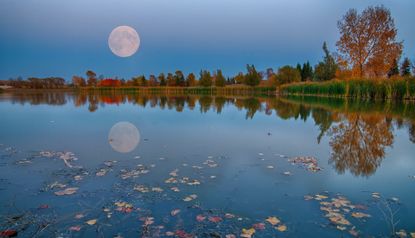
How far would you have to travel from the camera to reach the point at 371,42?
2936 cm

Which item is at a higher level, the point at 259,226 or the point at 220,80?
the point at 220,80

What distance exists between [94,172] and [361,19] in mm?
32658

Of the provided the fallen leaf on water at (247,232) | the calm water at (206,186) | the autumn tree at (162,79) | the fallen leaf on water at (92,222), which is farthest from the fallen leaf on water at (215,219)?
the autumn tree at (162,79)

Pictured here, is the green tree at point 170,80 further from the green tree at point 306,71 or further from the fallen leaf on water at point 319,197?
the fallen leaf on water at point 319,197

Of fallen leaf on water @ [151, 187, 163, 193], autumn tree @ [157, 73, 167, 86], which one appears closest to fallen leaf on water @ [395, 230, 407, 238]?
fallen leaf on water @ [151, 187, 163, 193]

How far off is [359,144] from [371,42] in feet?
90.3

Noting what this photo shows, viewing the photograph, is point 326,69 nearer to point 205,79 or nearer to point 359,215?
point 205,79

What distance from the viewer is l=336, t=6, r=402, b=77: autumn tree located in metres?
28.7

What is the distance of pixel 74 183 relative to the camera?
4152mm

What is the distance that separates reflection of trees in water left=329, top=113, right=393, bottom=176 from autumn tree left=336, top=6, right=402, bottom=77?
22425mm

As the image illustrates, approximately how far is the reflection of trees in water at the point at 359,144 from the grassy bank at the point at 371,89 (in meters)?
15.0

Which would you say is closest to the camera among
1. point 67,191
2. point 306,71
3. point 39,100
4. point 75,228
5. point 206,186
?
point 75,228

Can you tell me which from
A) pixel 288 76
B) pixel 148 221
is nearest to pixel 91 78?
pixel 288 76

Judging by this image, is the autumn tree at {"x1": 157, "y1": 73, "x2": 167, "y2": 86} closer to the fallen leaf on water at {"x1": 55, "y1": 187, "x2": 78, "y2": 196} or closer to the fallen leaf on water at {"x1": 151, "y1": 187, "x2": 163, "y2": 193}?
the fallen leaf on water at {"x1": 55, "y1": 187, "x2": 78, "y2": 196}
